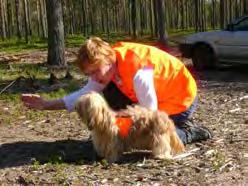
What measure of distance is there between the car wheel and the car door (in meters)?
0.27

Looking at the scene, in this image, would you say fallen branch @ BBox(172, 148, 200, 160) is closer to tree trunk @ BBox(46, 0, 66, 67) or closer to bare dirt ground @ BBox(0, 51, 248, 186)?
bare dirt ground @ BBox(0, 51, 248, 186)

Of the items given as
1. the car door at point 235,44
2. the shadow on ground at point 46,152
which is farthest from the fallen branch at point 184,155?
the car door at point 235,44

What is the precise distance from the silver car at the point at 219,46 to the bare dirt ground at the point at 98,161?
19.3 feet

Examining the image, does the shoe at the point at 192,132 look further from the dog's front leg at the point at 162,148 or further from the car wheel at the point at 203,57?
the car wheel at the point at 203,57

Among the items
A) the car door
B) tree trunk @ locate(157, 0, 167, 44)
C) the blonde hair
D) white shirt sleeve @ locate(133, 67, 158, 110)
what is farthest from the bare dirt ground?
tree trunk @ locate(157, 0, 167, 44)

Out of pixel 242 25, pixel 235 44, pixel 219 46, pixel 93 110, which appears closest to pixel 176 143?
pixel 93 110

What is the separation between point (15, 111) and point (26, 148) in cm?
281

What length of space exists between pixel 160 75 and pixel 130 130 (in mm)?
597

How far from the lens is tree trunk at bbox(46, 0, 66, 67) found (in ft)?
49.0

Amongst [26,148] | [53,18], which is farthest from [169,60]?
[53,18]

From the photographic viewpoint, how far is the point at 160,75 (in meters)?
5.52

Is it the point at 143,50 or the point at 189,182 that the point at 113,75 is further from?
the point at 189,182

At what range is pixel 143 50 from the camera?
5.48 m

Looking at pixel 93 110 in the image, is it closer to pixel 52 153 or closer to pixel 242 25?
pixel 52 153
